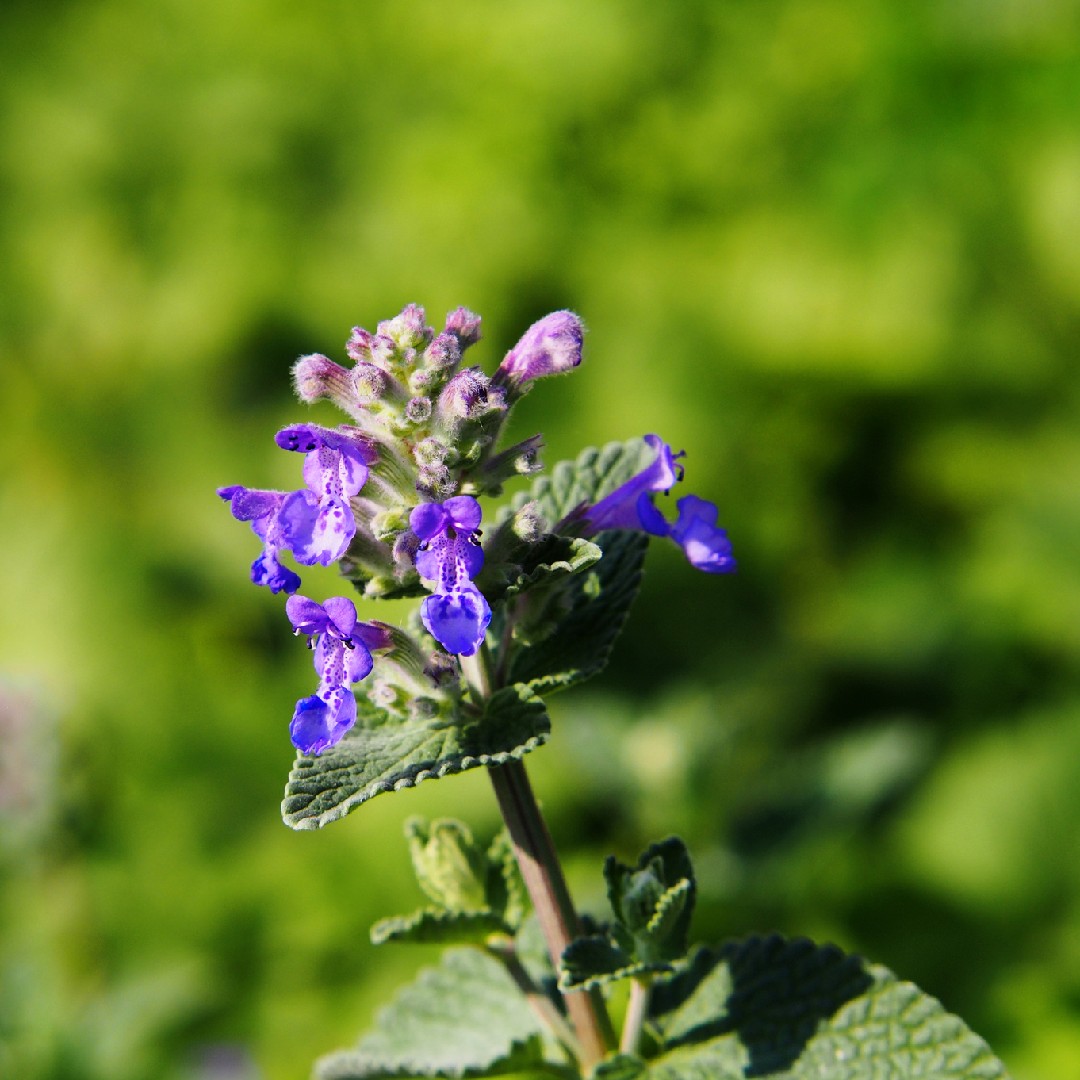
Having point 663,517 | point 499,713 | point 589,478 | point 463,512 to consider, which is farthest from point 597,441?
point 463,512

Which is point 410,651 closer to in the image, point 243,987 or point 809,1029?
point 809,1029

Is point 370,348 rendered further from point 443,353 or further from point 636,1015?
point 636,1015

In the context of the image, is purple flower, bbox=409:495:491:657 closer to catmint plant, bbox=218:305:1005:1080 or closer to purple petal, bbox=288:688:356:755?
catmint plant, bbox=218:305:1005:1080

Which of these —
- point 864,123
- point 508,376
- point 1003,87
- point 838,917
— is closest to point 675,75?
point 864,123

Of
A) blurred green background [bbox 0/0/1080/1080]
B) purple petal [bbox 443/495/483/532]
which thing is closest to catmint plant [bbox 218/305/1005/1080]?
purple petal [bbox 443/495/483/532]

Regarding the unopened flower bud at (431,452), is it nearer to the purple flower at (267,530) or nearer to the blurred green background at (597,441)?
the purple flower at (267,530)

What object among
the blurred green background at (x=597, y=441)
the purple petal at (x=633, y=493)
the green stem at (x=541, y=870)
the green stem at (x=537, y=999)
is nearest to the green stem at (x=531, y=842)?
the green stem at (x=541, y=870)
